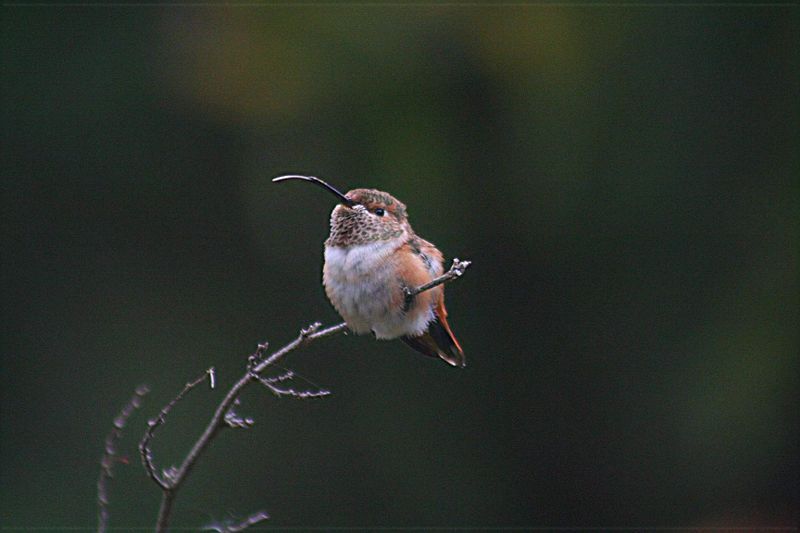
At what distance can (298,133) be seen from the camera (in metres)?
4.14

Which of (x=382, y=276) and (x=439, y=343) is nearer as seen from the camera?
(x=382, y=276)

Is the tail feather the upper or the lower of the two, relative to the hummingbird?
lower

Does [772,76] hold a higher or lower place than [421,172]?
higher

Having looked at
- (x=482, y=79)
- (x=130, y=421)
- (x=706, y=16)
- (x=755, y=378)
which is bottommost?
(x=130, y=421)

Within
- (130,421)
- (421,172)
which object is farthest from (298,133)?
(130,421)

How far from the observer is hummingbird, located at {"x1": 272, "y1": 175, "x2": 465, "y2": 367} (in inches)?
98.7

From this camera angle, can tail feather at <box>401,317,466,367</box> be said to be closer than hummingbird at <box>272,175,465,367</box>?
No

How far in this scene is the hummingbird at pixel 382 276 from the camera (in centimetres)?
251

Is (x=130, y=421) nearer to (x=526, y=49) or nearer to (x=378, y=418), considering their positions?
(x=378, y=418)

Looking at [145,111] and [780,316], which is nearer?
[780,316]

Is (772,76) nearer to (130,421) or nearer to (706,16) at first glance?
(706,16)

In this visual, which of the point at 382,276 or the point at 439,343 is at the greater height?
the point at 382,276

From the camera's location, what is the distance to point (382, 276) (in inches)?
98.9

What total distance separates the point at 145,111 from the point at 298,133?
37.2 inches
